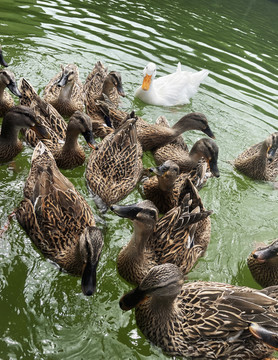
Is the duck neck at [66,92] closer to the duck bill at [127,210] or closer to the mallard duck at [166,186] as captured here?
the mallard duck at [166,186]

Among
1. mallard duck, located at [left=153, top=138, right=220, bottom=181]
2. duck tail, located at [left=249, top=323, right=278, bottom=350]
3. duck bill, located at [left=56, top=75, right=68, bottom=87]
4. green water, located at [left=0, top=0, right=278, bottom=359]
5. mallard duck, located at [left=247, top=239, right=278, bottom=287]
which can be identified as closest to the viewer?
duck tail, located at [left=249, top=323, right=278, bottom=350]

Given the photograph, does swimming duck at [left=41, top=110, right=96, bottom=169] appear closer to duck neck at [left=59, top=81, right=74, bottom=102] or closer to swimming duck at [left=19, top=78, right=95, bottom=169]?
swimming duck at [left=19, top=78, right=95, bottom=169]

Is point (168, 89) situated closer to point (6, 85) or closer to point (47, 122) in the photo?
point (47, 122)

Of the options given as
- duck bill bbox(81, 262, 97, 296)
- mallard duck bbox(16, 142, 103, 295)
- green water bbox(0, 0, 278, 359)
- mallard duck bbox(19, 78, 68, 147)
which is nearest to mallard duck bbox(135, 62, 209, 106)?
green water bbox(0, 0, 278, 359)

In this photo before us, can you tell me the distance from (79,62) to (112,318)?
265 inches

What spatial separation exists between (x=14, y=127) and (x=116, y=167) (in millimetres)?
1627

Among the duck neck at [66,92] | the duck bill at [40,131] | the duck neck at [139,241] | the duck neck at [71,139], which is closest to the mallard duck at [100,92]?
the duck neck at [66,92]

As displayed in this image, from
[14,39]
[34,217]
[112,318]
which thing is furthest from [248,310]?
[14,39]

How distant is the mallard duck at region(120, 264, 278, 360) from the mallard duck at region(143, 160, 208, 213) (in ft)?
5.27

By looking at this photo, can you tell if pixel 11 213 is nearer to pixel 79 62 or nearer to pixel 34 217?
pixel 34 217

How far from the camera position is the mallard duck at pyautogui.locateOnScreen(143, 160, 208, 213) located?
4.74 m

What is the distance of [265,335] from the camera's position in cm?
315

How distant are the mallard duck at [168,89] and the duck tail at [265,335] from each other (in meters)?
5.53

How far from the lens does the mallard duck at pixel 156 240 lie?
3.82 metres
